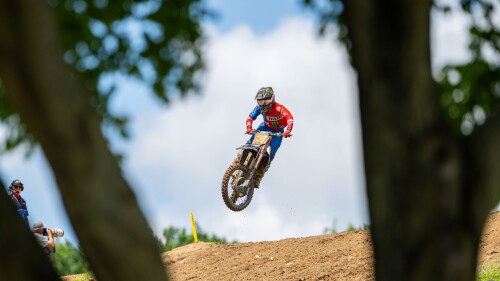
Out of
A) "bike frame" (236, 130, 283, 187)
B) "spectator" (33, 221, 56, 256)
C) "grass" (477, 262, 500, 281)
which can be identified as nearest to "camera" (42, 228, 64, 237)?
"spectator" (33, 221, 56, 256)

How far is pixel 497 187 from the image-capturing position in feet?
16.3

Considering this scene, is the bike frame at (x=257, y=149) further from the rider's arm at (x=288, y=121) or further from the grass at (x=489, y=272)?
the grass at (x=489, y=272)

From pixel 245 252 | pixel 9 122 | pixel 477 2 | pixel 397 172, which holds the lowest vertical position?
pixel 245 252

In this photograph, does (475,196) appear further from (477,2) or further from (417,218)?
(477,2)

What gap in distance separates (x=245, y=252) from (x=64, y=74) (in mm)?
13320

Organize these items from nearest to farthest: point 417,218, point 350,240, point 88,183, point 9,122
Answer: point 88,183
point 417,218
point 9,122
point 350,240

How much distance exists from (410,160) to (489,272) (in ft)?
31.4

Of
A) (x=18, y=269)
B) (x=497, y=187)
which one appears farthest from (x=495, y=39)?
(x=18, y=269)

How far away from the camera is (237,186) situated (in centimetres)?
1772

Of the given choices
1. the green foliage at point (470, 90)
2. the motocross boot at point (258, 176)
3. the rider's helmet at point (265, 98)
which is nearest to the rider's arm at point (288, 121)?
the rider's helmet at point (265, 98)

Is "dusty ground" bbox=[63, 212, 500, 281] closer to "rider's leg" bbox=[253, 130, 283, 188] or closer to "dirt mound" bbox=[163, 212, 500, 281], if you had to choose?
"dirt mound" bbox=[163, 212, 500, 281]

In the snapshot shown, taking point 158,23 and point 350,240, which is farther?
point 350,240

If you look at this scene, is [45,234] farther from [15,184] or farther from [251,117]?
[251,117]

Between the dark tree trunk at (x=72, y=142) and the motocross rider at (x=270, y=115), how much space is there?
1310 cm
